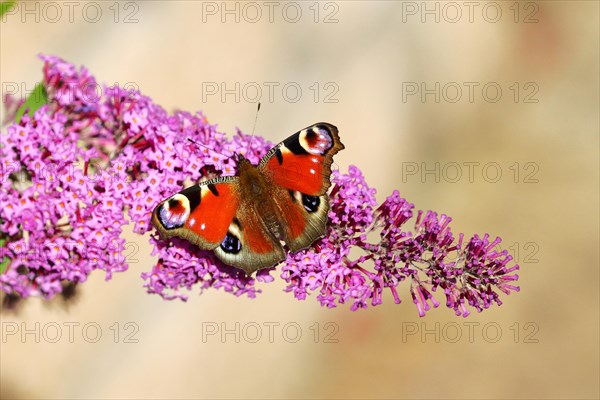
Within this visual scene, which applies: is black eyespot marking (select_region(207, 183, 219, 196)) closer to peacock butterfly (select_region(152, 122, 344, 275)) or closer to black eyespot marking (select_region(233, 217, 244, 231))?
peacock butterfly (select_region(152, 122, 344, 275))

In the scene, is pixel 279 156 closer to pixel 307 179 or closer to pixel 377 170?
pixel 307 179

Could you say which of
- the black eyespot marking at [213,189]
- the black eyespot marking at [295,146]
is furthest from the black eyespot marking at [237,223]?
the black eyespot marking at [295,146]

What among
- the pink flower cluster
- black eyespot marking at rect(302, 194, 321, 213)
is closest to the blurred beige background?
the pink flower cluster

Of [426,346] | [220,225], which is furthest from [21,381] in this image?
[426,346]

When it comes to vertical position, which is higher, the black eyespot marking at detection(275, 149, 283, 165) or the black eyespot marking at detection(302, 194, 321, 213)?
the black eyespot marking at detection(275, 149, 283, 165)

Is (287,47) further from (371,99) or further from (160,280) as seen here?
(160,280)

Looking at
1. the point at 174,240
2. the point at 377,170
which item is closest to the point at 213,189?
the point at 174,240
